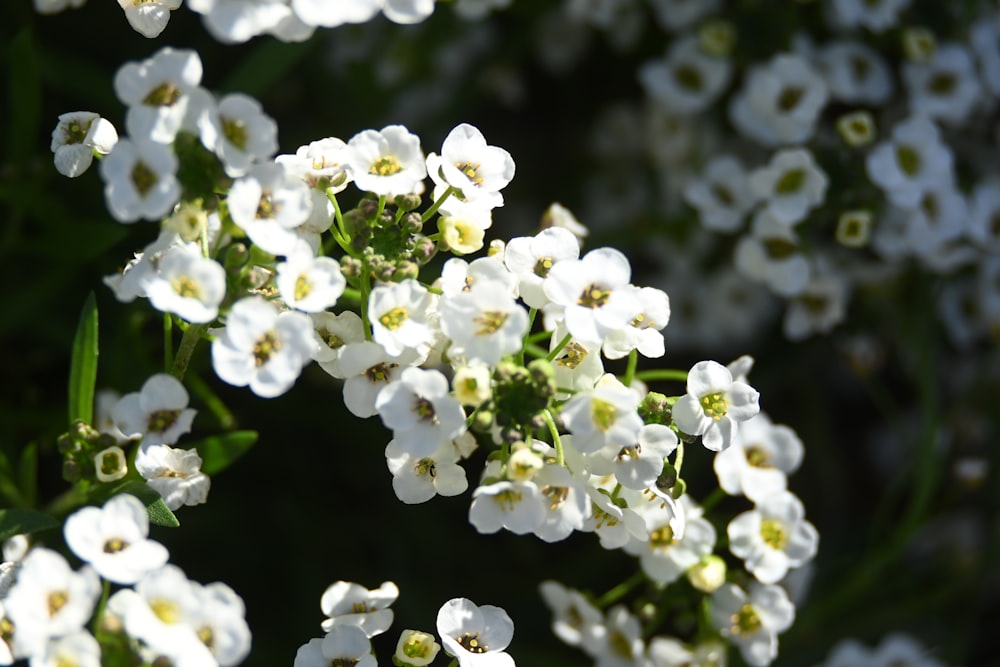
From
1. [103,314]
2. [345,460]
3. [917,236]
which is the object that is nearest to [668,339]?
[917,236]

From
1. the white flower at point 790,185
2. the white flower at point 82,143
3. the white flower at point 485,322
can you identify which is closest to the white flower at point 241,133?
the white flower at point 82,143

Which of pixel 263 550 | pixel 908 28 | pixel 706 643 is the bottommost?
pixel 263 550

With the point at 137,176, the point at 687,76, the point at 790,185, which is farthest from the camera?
the point at 687,76

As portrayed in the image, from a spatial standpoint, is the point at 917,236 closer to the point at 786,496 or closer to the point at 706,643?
the point at 786,496

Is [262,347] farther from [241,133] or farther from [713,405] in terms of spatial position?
[713,405]

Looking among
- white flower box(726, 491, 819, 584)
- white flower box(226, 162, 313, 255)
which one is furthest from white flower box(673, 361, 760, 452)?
white flower box(226, 162, 313, 255)

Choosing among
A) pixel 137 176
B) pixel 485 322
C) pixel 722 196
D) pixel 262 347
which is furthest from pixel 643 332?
pixel 722 196
